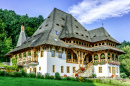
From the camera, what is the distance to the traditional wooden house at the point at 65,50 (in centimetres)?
2952

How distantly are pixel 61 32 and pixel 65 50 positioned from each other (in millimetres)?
5070

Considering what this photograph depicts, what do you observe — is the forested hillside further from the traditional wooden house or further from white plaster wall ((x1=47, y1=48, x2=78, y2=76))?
white plaster wall ((x1=47, y1=48, x2=78, y2=76))

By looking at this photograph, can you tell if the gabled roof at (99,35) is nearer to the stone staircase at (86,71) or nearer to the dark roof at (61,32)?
the dark roof at (61,32)

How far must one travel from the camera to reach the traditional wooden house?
29516mm

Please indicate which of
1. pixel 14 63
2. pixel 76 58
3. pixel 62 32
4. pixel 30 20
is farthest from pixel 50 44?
pixel 30 20

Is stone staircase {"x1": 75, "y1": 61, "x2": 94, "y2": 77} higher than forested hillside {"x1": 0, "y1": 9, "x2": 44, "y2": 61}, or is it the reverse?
forested hillside {"x1": 0, "y1": 9, "x2": 44, "y2": 61}

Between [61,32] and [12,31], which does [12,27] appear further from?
[61,32]

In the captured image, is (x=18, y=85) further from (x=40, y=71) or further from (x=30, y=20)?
(x=30, y=20)

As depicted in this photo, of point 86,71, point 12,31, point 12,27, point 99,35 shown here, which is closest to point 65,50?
point 86,71

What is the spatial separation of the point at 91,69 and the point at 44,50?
11.3 meters

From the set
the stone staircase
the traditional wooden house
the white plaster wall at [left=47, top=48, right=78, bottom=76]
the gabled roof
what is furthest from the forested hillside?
the stone staircase

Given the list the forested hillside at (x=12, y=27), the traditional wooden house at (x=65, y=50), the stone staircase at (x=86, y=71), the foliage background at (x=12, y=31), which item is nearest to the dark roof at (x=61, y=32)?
the traditional wooden house at (x=65, y=50)

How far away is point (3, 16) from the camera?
59656 mm

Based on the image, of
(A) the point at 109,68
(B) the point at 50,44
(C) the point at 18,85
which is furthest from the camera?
(A) the point at 109,68
